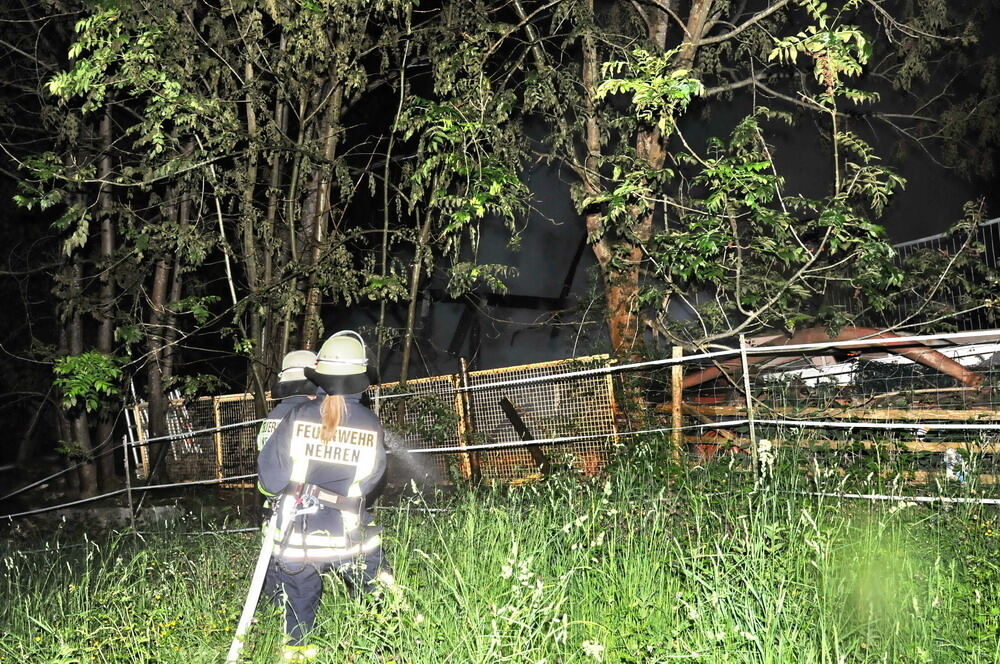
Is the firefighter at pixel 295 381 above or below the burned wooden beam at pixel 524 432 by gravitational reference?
above

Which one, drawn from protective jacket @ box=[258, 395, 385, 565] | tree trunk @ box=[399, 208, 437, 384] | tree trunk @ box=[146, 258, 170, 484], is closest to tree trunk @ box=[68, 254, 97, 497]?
tree trunk @ box=[146, 258, 170, 484]

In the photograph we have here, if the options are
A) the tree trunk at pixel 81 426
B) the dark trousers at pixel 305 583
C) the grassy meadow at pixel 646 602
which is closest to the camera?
the grassy meadow at pixel 646 602

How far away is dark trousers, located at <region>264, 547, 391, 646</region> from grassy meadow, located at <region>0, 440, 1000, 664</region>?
11 centimetres

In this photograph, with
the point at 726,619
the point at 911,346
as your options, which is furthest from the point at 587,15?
the point at 726,619

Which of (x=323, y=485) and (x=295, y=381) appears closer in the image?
(x=323, y=485)

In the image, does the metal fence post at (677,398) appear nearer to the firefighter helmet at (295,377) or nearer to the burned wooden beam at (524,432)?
the burned wooden beam at (524,432)

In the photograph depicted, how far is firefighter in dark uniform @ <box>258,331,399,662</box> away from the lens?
4426 millimetres

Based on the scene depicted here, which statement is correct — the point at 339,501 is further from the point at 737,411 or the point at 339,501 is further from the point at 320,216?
the point at 320,216

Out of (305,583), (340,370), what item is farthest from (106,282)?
(305,583)

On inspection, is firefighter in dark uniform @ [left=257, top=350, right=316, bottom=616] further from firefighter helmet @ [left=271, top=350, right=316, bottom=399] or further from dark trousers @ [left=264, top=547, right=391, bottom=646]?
dark trousers @ [left=264, top=547, right=391, bottom=646]

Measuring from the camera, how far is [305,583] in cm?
445

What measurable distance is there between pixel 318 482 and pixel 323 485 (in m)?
0.03

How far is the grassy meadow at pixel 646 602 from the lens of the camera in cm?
363

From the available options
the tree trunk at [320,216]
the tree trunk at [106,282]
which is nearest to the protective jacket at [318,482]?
the tree trunk at [320,216]
